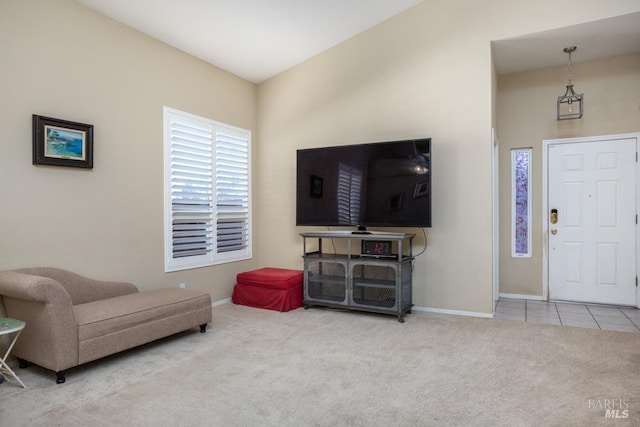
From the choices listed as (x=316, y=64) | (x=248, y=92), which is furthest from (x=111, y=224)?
(x=316, y=64)

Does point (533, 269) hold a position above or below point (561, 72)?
below

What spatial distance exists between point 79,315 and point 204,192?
2063 millimetres

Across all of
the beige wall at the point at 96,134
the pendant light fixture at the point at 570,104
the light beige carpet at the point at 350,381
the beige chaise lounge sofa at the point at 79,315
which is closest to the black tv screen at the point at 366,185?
the light beige carpet at the point at 350,381

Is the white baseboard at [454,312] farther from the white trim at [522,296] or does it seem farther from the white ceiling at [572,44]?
the white ceiling at [572,44]

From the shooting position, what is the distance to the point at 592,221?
4832 mm

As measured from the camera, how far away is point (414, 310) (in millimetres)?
4520

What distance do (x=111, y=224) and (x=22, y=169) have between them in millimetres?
845

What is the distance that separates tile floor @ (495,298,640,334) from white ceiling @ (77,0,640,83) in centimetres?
290

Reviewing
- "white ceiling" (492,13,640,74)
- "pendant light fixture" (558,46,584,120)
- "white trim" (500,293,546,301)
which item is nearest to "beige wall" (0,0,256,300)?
"white ceiling" (492,13,640,74)

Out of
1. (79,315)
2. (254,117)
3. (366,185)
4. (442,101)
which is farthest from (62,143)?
(442,101)

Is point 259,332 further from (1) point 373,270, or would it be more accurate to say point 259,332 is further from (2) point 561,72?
(2) point 561,72

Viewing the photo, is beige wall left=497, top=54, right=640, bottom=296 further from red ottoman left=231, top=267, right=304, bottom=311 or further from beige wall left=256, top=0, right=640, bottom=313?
red ottoman left=231, top=267, right=304, bottom=311

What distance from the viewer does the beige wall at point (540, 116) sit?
4.63 metres

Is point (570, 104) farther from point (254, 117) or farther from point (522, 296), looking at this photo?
point (254, 117)
